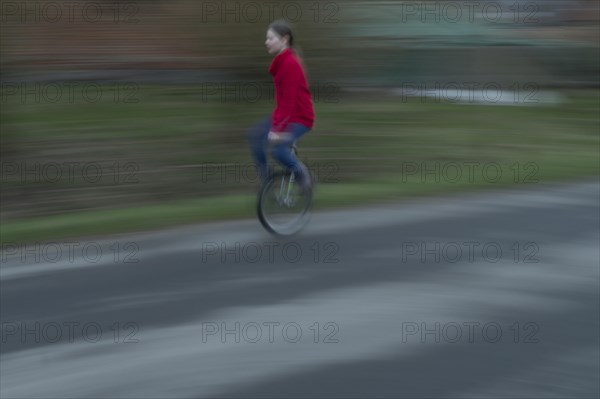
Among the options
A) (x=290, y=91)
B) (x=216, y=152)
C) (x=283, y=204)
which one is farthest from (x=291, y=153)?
(x=216, y=152)

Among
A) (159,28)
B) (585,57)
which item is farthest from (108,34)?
(585,57)

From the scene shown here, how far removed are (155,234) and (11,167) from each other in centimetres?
349

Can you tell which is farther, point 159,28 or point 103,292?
point 159,28

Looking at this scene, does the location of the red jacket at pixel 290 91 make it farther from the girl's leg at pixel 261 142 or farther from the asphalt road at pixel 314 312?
the asphalt road at pixel 314 312

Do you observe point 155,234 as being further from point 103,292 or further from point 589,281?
point 589,281

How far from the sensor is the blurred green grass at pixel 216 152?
1152cm

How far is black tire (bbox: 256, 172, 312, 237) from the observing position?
930 centimetres

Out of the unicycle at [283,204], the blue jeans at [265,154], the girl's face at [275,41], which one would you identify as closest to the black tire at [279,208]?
the unicycle at [283,204]

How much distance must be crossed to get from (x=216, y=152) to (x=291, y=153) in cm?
460

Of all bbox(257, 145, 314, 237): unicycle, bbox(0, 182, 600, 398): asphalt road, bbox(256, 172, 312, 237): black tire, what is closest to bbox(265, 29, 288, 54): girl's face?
bbox(257, 145, 314, 237): unicycle

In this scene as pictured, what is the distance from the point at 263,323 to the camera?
6930 mm

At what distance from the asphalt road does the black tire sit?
15 cm

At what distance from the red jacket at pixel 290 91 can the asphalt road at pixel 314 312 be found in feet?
4.05

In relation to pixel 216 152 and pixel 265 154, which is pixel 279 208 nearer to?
pixel 265 154
